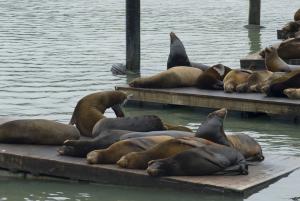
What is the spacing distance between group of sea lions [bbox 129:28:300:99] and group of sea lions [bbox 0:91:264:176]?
8.51 feet

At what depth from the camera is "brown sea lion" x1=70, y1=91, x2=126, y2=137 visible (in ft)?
28.9

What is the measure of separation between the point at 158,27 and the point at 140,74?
695 cm

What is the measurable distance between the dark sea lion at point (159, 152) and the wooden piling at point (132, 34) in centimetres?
676

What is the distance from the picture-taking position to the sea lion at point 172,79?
38.5ft

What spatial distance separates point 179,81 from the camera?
11742mm

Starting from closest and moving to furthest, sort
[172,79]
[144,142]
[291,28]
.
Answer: [144,142] → [172,79] → [291,28]

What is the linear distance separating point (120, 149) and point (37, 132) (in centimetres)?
94

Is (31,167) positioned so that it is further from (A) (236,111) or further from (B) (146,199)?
(A) (236,111)

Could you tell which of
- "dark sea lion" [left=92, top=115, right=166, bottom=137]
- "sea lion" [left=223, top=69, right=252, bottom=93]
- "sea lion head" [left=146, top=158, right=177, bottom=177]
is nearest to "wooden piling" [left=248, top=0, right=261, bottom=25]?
"sea lion" [left=223, top=69, right=252, bottom=93]

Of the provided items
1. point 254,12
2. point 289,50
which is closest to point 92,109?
point 289,50

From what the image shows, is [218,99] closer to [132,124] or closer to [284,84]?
[284,84]

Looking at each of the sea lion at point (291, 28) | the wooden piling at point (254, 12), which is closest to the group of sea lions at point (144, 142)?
the sea lion at point (291, 28)

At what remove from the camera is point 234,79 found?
11.5 m

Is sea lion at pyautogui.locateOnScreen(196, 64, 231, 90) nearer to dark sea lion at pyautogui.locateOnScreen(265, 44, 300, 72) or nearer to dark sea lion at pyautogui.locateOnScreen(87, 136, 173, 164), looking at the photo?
dark sea lion at pyautogui.locateOnScreen(265, 44, 300, 72)
